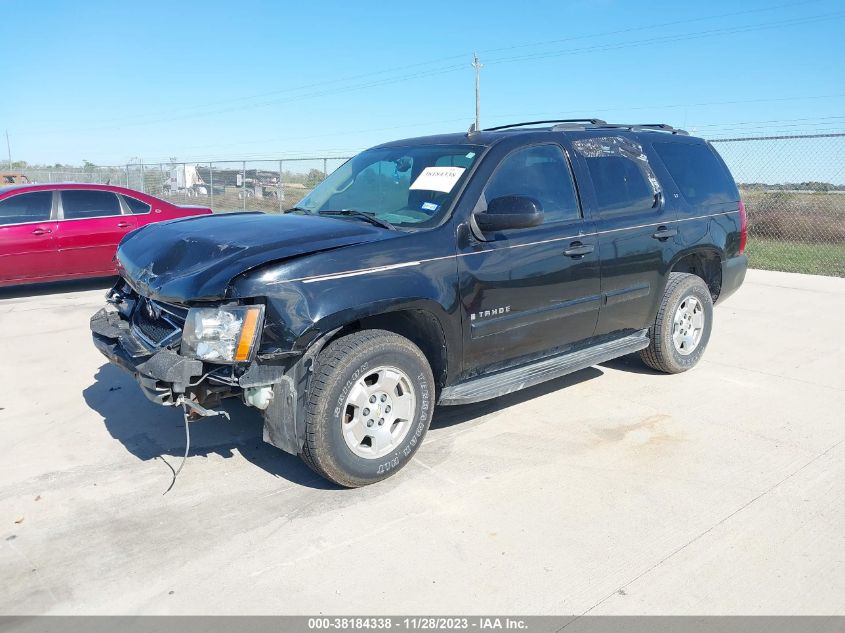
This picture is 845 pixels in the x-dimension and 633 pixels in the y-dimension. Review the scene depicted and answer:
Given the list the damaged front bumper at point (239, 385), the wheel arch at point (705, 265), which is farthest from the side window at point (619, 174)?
the damaged front bumper at point (239, 385)

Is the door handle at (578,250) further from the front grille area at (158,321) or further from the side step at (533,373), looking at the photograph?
the front grille area at (158,321)

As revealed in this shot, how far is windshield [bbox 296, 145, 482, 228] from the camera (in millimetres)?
4281

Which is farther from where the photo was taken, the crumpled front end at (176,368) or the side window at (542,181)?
the side window at (542,181)

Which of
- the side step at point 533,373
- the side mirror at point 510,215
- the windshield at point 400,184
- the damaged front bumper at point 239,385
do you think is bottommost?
the side step at point 533,373

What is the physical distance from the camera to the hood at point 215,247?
11.5ft

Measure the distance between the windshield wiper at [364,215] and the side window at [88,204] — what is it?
233 inches

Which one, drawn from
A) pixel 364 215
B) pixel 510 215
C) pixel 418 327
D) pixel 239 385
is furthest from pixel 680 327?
pixel 239 385

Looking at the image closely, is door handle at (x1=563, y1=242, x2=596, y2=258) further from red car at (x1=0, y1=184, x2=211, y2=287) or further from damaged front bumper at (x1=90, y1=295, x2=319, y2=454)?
red car at (x1=0, y1=184, x2=211, y2=287)

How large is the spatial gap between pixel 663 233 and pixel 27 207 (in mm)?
7783

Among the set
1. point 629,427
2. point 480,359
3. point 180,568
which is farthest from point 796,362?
point 180,568

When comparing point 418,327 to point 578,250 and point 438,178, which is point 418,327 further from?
point 578,250

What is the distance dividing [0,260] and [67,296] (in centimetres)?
92

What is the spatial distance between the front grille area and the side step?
5.05 feet

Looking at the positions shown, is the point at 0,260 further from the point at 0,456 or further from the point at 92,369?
the point at 0,456
